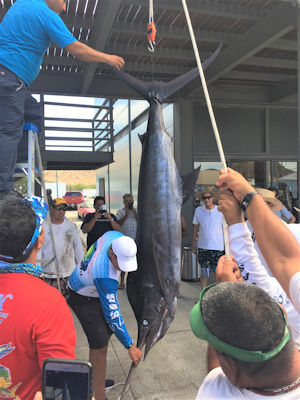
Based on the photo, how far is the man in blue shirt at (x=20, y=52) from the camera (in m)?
1.68

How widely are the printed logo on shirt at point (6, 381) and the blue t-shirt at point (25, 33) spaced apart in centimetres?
146

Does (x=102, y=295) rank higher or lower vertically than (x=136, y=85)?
lower

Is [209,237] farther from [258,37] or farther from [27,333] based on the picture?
[27,333]

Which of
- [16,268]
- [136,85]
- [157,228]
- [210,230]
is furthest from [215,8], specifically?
[16,268]

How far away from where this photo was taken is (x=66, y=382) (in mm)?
723

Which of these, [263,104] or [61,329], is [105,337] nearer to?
[61,329]

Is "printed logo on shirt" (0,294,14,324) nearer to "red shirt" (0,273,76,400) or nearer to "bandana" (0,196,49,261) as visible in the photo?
"red shirt" (0,273,76,400)

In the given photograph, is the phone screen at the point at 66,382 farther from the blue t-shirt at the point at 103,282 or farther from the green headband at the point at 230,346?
the blue t-shirt at the point at 103,282

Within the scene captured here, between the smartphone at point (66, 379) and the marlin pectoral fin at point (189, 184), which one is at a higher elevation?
the marlin pectoral fin at point (189, 184)

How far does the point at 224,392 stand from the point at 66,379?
38 centimetres

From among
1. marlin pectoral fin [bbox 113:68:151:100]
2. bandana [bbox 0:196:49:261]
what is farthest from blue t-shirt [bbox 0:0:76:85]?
bandana [bbox 0:196:49:261]

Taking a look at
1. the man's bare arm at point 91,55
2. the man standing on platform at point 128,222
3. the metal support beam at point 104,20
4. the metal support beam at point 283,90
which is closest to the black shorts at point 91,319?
the man's bare arm at point 91,55

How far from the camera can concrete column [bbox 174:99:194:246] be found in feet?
19.8

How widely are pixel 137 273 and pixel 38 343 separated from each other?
3.30 feet
